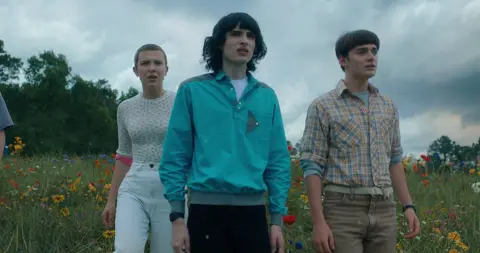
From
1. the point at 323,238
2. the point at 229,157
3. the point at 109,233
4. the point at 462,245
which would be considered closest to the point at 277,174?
the point at 229,157

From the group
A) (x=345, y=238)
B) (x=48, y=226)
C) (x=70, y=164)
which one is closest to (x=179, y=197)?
(x=345, y=238)

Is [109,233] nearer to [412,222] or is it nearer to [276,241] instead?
[276,241]

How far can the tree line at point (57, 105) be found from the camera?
33125mm

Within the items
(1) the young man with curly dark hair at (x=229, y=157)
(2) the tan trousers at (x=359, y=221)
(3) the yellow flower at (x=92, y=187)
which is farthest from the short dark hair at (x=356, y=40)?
(3) the yellow flower at (x=92, y=187)

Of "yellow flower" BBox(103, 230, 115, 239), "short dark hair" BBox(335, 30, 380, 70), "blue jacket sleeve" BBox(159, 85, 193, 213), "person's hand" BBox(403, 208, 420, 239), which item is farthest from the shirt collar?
"yellow flower" BBox(103, 230, 115, 239)

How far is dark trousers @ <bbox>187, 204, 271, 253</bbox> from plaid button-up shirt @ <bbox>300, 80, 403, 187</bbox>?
647 millimetres

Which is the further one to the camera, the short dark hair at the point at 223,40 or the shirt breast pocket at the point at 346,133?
the shirt breast pocket at the point at 346,133

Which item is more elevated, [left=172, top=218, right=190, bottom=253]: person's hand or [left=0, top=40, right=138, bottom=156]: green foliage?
[left=0, top=40, right=138, bottom=156]: green foliage

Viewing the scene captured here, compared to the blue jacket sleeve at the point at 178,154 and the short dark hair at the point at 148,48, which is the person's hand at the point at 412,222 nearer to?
the blue jacket sleeve at the point at 178,154

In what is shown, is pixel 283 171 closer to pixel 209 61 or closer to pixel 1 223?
pixel 209 61

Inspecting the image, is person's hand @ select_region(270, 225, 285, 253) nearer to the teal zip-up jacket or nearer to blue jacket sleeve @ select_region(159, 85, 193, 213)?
the teal zip-up jacket

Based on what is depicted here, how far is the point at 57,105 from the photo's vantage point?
3575 cm

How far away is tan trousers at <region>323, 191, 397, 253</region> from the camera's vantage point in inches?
122

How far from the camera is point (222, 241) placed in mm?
2631
